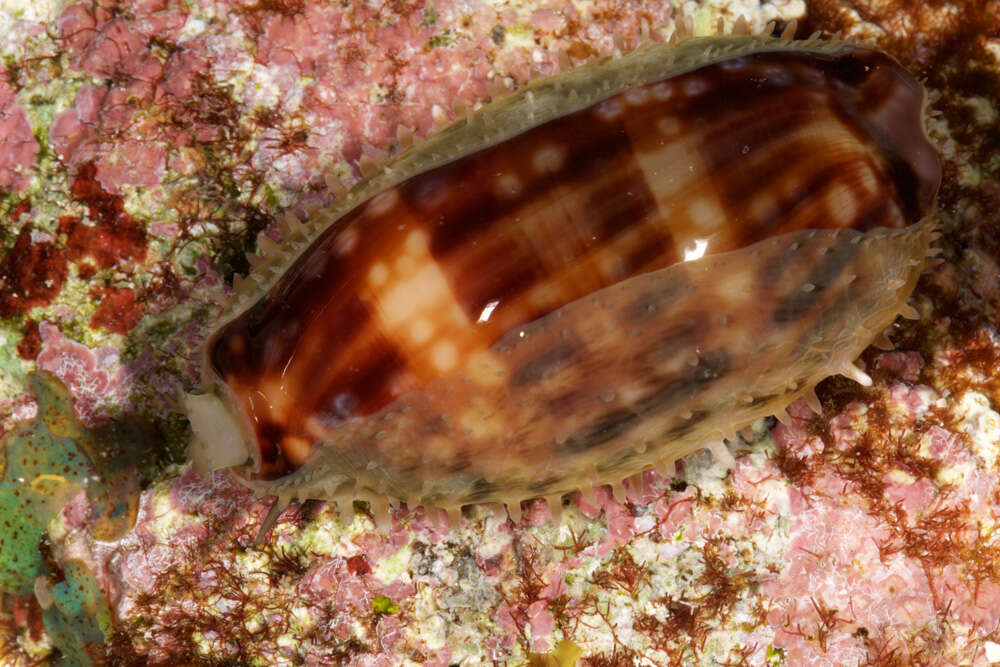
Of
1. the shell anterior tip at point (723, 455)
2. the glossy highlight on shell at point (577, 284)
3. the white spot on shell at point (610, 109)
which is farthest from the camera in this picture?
the shell anterior tip at point (723, 455)

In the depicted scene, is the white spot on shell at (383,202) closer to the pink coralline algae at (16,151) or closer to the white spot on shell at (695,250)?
the white spot on shell at (695,250)

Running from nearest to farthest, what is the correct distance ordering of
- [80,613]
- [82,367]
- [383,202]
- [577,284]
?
1. [577,284]
2. [383,202]
3. [82,367]
4. [80,613]

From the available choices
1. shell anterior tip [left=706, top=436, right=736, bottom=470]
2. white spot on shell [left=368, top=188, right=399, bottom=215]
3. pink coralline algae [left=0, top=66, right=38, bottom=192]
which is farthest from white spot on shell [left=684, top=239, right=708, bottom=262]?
pink coralline algae [left=0, top=66, right=38, bottom=192]

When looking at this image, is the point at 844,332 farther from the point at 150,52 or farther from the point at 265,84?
the point at 150,52

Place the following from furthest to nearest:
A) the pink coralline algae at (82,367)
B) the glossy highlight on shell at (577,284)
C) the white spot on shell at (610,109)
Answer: the pink coralline algae at (82,367), the white spot on shell at (610,109), the glossy highlight on shell at (577,284)

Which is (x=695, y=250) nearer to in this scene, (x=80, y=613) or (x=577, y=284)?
(x=577, y=284)

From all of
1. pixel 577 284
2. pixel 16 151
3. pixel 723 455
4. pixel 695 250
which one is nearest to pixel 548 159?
pixel 577 284

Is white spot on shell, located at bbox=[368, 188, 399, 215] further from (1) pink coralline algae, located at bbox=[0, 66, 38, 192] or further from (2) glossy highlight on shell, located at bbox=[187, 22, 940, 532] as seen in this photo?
(1) pink coralline algae, located at bbox=[0, 66, 38, 192]

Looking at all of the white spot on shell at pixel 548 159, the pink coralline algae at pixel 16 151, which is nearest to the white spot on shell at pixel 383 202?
the white spot on shell at pixel 548 159

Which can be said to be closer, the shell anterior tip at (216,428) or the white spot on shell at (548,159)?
the white spot on shell at (548,159)
